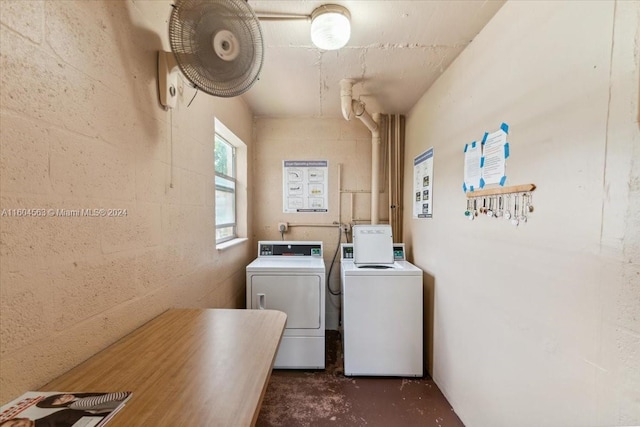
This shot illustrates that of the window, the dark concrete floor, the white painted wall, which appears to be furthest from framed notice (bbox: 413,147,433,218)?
the window

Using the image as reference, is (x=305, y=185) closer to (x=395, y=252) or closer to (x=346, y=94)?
(x=346, y=94)

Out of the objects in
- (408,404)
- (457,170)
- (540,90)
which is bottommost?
(408,404)

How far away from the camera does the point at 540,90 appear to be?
1065 millimetres

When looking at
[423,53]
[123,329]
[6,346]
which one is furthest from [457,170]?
[6,346]

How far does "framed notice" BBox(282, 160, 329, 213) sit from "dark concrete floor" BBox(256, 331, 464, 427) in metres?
1.64

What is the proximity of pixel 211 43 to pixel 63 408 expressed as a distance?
120 centimetres

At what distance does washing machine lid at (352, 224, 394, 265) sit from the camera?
7.95 feet

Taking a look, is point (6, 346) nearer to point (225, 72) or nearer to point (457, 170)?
point (225, 72)

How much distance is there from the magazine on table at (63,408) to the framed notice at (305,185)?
2.41 meters

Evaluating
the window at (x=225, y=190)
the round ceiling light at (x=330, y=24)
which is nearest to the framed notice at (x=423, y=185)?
the round ceiling light at (x=330, y=24)

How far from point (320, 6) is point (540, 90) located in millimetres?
1113

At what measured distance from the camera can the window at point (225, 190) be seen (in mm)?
2246

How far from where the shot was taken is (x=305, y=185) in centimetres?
295

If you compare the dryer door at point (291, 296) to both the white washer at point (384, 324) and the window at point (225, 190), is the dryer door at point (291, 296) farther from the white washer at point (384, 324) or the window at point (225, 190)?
the window at point (225, 190)
